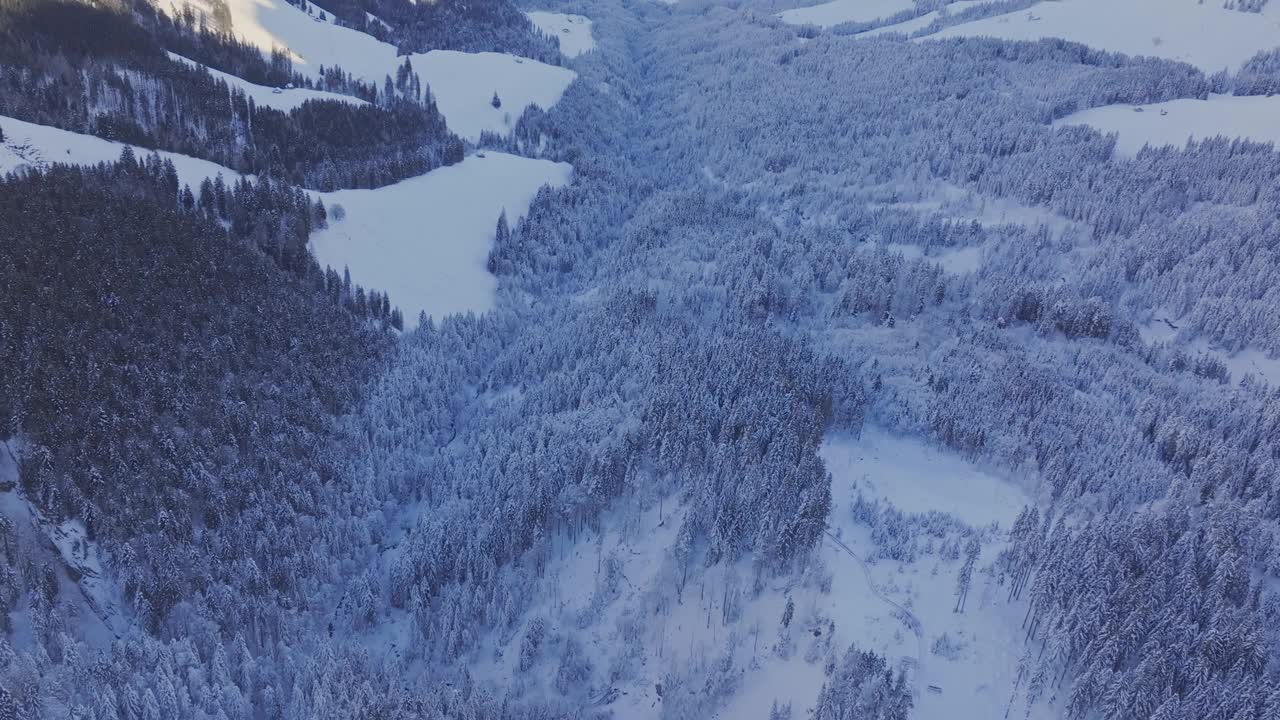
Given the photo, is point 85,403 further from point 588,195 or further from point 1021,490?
point 588,195

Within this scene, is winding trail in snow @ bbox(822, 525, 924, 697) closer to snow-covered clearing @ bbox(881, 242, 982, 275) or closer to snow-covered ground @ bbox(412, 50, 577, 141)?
snow-covered clearing @ bbox(881, 242, 982, 275)

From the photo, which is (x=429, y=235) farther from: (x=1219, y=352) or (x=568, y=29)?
(x=568, y=29)

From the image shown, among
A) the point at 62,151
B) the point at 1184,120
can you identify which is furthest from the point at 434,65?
the point at 1184,120

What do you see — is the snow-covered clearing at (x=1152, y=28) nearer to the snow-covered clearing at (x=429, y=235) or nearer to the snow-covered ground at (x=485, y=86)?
the snow-covered ground at (x=485, y=86)

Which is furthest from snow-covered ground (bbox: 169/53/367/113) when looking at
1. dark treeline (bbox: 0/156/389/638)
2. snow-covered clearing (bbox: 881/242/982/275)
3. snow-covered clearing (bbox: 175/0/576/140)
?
snow-covered clearing (bbox: 881/242/982/275)

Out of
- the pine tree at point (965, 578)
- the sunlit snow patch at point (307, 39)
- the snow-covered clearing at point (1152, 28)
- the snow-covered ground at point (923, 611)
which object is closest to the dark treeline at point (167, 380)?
the snow-covered ground at point (923, 611)

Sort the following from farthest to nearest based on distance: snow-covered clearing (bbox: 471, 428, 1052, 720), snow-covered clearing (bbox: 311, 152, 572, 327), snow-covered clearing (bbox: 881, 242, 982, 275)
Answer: snow-covered clearing (bbox: 311, 152, 572, 327)
snow-covered clearing (bbox: 881, 242, 982, 275)
snow-covered clearing (bbox: 471, 428, 1052, 720)
